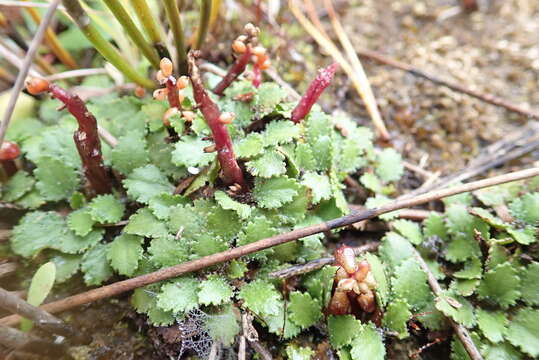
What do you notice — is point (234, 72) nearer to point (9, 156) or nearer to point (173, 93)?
point (173, 93)

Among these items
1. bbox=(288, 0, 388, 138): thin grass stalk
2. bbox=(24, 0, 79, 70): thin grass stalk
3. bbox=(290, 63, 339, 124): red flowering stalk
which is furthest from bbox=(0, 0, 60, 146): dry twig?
bbox=(288, 0, 388, 138): thin grass stalk

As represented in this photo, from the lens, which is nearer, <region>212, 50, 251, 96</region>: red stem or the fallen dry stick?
the fallen dry stick

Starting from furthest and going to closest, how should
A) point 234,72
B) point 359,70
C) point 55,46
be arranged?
point 359,70
point 55,46
point 234,72

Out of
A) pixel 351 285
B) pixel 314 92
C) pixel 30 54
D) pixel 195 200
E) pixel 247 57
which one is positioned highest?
pixel 30 54

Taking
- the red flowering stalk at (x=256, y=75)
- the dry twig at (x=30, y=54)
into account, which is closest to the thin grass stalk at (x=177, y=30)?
the red flowering stalk at (x=256, y=75)

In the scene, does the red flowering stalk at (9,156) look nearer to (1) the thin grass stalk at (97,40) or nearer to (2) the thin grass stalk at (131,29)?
(1) the thin grass stalk at (97,40)

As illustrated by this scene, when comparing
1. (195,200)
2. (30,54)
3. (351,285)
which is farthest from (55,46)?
(351,285)

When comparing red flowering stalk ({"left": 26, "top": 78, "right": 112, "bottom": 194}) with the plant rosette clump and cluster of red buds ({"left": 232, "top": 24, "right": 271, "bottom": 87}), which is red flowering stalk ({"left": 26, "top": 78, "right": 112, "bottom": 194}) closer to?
the plant rosette clump
